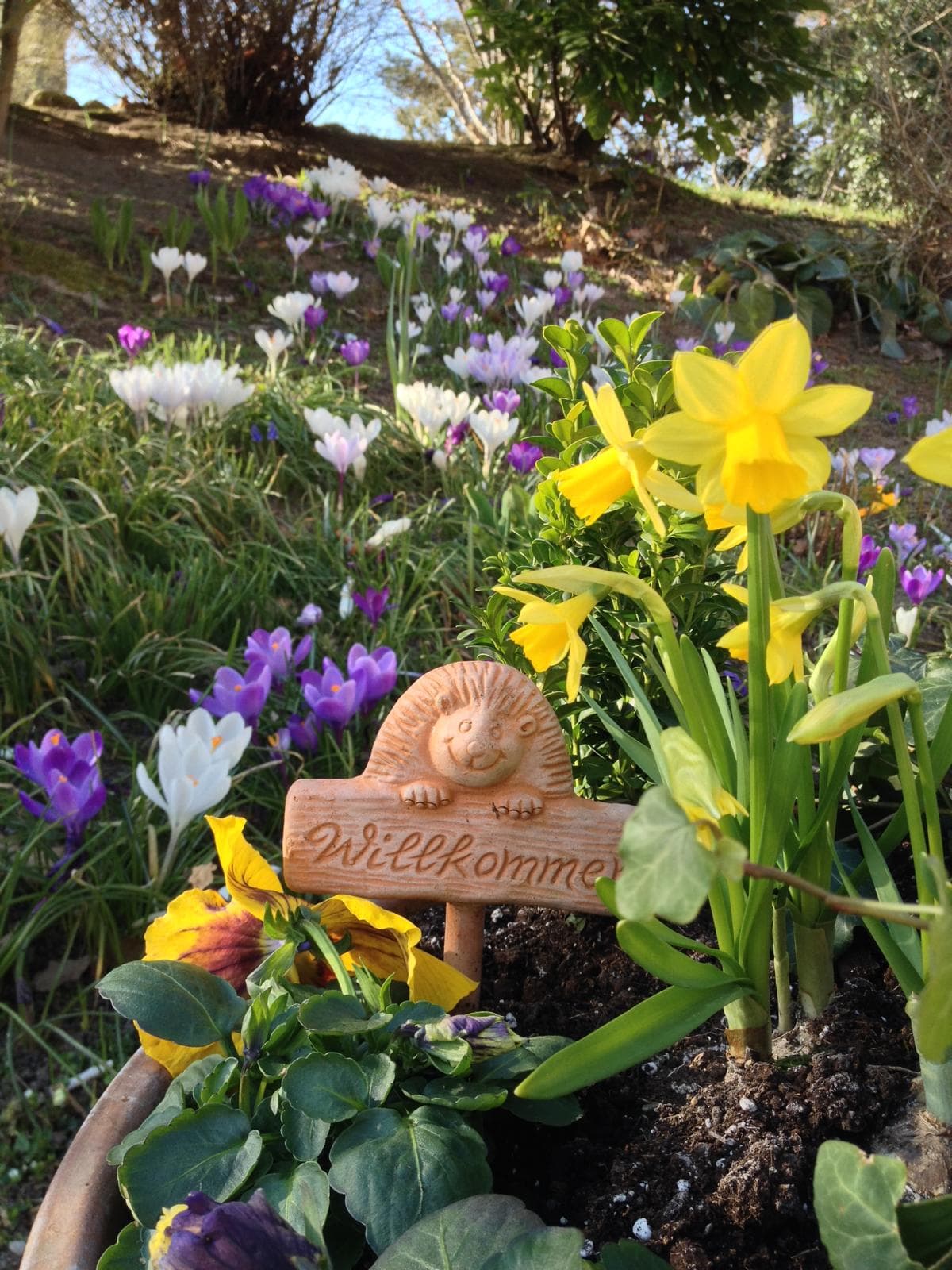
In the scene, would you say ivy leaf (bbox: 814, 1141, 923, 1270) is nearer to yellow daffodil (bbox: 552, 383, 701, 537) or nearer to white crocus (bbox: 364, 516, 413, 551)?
yellow daffodil (bbox: 552, 383, 701, 537)

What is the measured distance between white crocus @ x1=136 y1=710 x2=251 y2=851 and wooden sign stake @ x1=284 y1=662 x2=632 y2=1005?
1.06 feet

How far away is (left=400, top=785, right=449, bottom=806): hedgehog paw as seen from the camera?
2.98ft

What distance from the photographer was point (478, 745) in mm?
892

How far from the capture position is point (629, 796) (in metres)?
1.21

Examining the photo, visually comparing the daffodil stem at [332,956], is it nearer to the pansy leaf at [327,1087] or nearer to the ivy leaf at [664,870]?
the pansy leaf at [327,1087]

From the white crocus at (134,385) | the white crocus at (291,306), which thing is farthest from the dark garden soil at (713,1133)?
the white crocus at (291,306)

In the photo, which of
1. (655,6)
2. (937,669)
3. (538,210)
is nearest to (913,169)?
(655,6)

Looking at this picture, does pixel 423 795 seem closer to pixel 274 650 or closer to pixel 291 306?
pixel 274 650

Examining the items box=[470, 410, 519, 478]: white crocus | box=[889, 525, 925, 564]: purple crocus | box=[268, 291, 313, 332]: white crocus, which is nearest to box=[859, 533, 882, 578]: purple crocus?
Answer: box=[889, 525, 925, 564]: purple crocus

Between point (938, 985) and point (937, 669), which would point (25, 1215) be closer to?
point (938, 985)

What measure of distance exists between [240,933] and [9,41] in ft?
12.3

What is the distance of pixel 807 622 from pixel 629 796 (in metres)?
0.52

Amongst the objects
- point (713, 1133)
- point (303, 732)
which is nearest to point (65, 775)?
point (303, 732)

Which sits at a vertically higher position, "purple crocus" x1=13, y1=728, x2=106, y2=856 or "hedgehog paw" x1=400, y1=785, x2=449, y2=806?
"hedgehog paw" x1=400, y1=785, x2=449, y2=806
